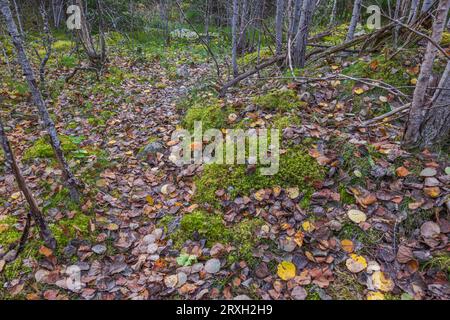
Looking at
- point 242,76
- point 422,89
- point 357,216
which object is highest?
point 422,89

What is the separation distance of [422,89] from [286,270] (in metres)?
1.97

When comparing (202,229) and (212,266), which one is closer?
(212,266)

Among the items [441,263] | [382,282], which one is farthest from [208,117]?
[441,263]

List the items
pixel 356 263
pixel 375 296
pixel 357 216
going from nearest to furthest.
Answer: pixel 375 296
pixel 356 263
pixel 357 216

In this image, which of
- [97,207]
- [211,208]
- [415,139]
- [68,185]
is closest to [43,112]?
[68,185]

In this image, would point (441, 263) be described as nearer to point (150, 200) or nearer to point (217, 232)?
point (217, 232)

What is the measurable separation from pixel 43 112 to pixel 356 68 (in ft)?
12.9

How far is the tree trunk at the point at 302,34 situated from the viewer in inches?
167

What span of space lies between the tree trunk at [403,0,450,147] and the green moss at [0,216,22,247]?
3.73 metres

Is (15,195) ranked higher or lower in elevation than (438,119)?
lower

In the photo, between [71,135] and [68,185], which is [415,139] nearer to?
[68,185]

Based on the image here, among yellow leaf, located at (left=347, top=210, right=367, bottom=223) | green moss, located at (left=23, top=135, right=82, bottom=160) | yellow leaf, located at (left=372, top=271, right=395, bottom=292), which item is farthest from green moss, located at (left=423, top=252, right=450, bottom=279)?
green moss, located at (left=23, top=135, right=82, bottom=160)

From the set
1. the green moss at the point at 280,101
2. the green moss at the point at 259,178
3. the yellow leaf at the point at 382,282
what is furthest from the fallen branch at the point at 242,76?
the yellow leaf at the point at 382,282

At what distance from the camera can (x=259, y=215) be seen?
2709 millimetres
